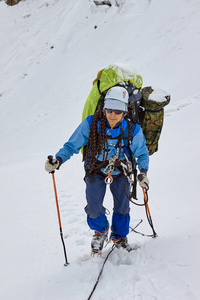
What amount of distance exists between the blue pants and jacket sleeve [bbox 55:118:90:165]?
36 cm

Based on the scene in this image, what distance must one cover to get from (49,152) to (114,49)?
37.9 feet

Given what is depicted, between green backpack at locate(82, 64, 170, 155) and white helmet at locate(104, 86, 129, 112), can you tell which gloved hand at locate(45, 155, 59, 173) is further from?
white helmet at locate(104, 86, 129, 112)

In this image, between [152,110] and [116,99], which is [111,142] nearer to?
[116,99]

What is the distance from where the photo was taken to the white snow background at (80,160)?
2490 mm

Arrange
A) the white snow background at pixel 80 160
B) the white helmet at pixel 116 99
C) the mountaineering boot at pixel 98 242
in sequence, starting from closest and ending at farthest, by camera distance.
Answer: the white helmet at pixel 116 99, the white snow background at pixel 80 160, the mountaineering boot at pixel 98 242

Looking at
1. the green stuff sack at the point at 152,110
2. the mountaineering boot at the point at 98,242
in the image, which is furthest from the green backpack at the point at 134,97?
the mountaineering boot at the point at 98,242

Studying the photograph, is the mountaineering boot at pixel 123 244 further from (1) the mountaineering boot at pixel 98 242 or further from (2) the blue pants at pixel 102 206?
(1) the mountaineering boot at pixel 98 242

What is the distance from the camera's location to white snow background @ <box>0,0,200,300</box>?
2490 mm

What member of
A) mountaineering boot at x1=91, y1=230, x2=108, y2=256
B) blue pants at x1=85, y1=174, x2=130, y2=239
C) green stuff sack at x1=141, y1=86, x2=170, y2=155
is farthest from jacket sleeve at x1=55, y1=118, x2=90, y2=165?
mountaineering boot at x1=91, y1=230, x2=108, y2=256

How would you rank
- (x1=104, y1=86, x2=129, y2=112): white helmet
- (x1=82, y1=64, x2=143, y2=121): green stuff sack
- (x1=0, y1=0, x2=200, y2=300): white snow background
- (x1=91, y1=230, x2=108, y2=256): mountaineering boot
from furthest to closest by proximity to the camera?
(x1=91, y1=230, x2=108, y2=256): mountaineering boot < (x1=82, y1=64, x2=143, y2=121): green stuff sack < (x1=0, y1=0, x2=200, y2=300): white snow background < (x1=104, y1=86, x2=129, y2=112): white helmet

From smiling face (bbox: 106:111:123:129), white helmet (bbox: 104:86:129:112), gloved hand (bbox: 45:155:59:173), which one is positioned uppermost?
white helmet (bbox: 104:86:129:112)

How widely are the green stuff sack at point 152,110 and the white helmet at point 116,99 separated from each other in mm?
381

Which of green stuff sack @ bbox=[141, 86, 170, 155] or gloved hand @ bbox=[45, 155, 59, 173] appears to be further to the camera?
green stuff sack @ bbox=[141, 86, 170, 155]

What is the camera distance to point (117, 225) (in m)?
2.93
